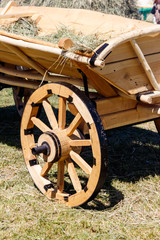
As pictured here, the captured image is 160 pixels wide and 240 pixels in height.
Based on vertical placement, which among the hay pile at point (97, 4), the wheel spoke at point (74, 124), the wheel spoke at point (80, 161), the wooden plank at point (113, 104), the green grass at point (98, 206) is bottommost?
the green grass at point (98, 206)

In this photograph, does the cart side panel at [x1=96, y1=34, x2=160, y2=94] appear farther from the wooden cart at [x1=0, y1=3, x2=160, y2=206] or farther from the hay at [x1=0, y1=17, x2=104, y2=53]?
the hay at [x1=0, y1=17, x2=104, y2=53]

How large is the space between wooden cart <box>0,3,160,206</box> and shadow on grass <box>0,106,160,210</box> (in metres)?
0.34

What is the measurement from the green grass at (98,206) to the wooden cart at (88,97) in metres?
0.16

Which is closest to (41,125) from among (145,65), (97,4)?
(145,65)

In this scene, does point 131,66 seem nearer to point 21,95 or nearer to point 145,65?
point 145,65

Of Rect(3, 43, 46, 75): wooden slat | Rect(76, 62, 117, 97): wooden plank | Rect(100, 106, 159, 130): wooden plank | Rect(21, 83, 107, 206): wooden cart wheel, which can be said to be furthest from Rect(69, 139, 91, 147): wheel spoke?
Rect(3, 43, 46, 75): wooden slat

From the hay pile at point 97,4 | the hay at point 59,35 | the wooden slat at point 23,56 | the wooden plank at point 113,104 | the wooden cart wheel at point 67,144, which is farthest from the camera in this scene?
the hay pile at point 97,4

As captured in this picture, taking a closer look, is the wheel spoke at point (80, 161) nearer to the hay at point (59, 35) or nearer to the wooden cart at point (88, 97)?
the wooden cart at point (88, 97)

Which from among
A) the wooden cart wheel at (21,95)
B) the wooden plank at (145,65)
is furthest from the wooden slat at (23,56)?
the wooden cart wheel at (21,95)

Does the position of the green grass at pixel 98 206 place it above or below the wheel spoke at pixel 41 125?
below

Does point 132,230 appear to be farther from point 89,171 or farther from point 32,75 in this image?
point 32,75

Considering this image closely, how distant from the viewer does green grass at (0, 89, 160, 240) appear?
2.58 m

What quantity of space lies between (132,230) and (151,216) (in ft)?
0.90

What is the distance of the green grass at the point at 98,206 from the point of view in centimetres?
258
